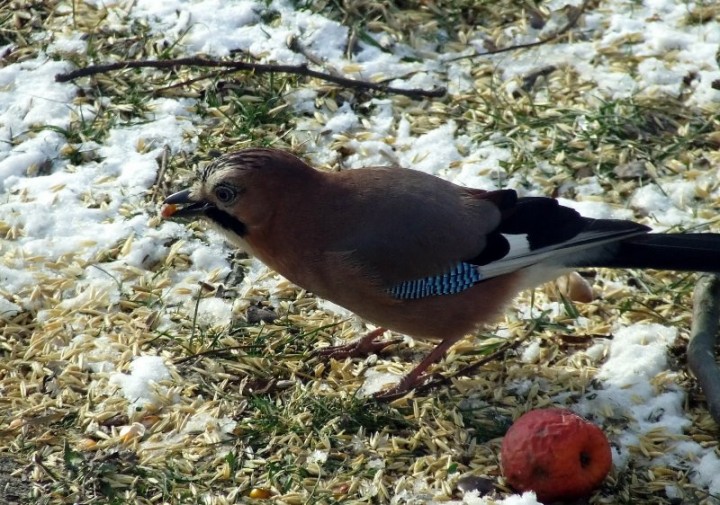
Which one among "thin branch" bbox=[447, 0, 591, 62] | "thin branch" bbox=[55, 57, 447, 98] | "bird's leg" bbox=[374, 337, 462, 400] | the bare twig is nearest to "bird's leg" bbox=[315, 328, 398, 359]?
"bird's leg" bbox=[374, 337, 462, 400]

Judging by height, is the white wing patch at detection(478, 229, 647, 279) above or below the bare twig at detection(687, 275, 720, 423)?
above

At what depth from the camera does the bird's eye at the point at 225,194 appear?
5039 mm

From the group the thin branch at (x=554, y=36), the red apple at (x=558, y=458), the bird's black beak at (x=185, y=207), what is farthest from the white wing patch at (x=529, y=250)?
the thin branch at (x=554, y=36)

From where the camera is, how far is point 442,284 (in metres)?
5.04

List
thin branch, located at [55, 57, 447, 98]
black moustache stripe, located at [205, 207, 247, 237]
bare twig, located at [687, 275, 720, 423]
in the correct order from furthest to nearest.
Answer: thin branch, located at [55, 57, 447, 98]
black moustache stripe, located at [205, 207, 247, 237]
bare twig, located at [687, 275, 720, 423]

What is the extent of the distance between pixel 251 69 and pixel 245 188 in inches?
71.1

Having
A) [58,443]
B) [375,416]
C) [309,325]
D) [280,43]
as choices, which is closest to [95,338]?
[58,443]

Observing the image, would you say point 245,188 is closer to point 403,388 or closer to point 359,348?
point 359,348

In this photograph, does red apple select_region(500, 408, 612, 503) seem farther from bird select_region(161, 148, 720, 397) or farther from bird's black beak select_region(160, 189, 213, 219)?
bird's black beak select_region(160, 189, 213, 219)

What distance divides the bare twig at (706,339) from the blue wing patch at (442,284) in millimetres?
1018

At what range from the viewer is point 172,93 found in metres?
6.67

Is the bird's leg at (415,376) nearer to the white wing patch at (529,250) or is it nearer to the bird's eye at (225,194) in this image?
the white wing patch at (529,250)

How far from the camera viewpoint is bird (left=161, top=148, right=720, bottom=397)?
500cm

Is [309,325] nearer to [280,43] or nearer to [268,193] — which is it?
[268,193]
